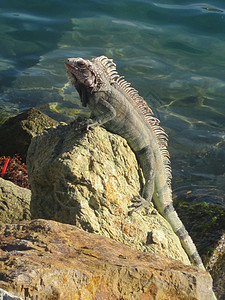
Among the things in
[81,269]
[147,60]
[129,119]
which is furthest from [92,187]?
[147,60]

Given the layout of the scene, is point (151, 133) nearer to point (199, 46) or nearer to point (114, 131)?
point (114, 131)

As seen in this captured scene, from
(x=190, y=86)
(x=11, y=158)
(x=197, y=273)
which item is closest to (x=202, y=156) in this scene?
(x=190, y=86)

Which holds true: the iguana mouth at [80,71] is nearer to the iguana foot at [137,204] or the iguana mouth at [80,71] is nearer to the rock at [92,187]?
the rock at [92,187]

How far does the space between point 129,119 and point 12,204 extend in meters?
1.89

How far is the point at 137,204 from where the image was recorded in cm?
523

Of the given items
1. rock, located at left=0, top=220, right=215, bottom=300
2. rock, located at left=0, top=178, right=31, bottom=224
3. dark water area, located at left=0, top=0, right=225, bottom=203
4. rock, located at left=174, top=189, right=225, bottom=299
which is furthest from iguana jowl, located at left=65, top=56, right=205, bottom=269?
dark water area, located at left=0, top=0, right=225, bottom=203

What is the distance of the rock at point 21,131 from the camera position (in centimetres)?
804

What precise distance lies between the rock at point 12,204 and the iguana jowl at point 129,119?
1553mm

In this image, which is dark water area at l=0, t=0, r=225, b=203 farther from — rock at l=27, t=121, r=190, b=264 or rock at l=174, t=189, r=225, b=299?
rock at l=27, t=121, r=190, b=264

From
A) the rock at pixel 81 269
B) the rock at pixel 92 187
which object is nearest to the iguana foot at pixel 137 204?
the rock at pixel 92 187

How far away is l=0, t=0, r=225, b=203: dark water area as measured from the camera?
35.8 feet

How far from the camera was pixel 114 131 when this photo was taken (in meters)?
5.53

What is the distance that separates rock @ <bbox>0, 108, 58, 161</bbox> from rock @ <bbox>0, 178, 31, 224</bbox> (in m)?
2.12

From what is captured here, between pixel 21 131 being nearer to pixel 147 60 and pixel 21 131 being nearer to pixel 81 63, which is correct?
pixel 81 63
